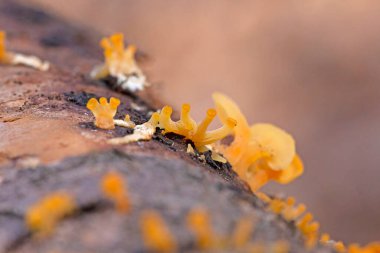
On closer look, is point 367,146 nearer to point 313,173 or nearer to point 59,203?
point 313,173

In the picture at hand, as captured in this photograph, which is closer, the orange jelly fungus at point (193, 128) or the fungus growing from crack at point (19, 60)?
the orange jelly fungus at point (193, 128)

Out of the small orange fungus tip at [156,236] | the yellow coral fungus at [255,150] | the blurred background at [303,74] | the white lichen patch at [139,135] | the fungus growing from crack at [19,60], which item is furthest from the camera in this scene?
the blurred background at [303,74]

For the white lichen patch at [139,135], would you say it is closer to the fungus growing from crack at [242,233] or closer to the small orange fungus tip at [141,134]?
the small orange fungus tip at [141,134]

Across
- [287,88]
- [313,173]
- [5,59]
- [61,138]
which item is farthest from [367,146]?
[61,138]

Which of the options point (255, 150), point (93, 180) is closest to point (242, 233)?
point (93, 180)

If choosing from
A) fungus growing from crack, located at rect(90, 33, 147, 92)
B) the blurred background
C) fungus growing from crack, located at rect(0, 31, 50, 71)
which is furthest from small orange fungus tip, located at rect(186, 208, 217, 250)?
the blurred background

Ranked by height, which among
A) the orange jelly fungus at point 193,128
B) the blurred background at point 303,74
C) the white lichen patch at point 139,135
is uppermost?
the blurred background at point 303,74

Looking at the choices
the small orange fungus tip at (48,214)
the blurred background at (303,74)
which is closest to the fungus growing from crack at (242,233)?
the small orange fungus tip at (48,214)
